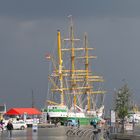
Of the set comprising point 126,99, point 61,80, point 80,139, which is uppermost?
point 61,80

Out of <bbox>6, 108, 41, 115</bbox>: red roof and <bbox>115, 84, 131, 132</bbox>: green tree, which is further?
<bbox>6, 108, 41, 115</bbox>: red roof

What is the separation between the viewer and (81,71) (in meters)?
152

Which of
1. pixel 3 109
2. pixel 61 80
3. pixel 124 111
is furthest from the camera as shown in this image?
pixel 61 80

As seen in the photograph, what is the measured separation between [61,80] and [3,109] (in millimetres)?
18667

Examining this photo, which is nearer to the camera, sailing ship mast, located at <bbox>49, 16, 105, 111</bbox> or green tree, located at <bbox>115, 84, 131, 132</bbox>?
green tree, located at <bbox>115, 84, 131, 132</bbox>

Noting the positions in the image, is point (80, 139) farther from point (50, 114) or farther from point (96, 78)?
point (96, 78)

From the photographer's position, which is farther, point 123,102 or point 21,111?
point 21,111

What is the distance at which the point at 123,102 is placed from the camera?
57.0 m

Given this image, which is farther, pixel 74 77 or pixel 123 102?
pixel 74 77

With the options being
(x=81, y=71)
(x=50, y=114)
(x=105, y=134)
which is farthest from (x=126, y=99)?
(x=81, y=71)

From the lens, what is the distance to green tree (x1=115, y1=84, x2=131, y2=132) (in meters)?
56.5

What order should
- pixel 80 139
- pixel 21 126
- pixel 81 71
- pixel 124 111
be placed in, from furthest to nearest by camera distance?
pixel 81 71
pixel 21 126
pixel 124 111
pixel 80 139

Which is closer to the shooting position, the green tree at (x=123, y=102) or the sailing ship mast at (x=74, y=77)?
the green tree at (x=123, y=102)

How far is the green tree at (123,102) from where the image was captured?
56469 millimetres
